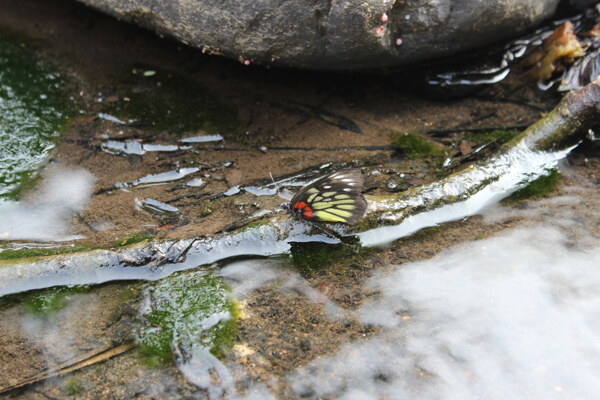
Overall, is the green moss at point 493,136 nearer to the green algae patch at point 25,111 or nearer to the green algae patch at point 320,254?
the green algae patch at point 320,254

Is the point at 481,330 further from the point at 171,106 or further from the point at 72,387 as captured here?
the point at 171,106

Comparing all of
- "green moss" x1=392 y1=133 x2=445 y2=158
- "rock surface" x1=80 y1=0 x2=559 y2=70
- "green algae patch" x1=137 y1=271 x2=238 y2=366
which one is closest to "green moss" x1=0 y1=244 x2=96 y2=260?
"green algae patch" x1=137 y1=271 x2=238 y2=366

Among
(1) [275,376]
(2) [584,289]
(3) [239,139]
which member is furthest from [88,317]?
(2) [584,289]

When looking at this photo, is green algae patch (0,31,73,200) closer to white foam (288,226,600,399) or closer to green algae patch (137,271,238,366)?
green algae patch (137,271,238,366)

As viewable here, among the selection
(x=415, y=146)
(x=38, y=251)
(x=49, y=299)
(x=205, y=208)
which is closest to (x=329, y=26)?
(x=415, y=146)

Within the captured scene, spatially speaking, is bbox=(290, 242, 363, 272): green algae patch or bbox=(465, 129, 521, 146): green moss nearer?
bbox=(290, 242, 363, 272): green algae patch

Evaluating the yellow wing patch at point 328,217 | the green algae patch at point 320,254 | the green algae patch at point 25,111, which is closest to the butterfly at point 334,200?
the yellow wing patch at point 328,217

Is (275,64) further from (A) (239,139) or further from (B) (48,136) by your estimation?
(B) (48,136)
